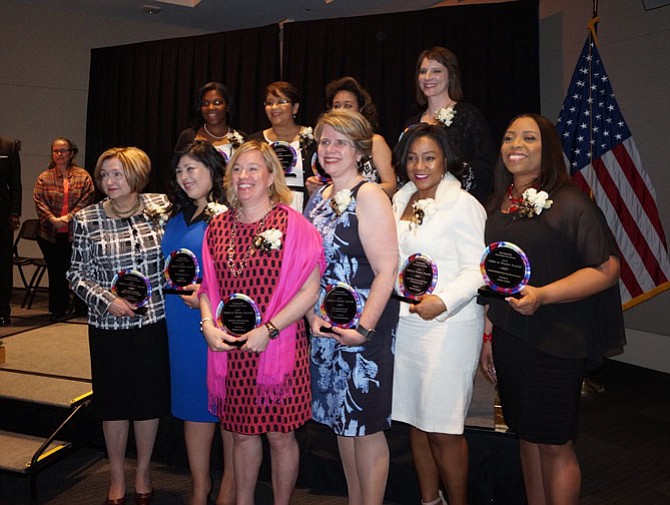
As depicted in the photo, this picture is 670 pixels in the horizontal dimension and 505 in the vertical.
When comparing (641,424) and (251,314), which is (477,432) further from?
(641,424)

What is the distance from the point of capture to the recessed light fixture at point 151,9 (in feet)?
25.3

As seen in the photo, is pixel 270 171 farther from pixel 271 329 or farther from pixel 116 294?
pixel 116 294

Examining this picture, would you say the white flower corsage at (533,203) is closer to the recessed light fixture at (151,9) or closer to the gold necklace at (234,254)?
the gold necklace at (234,254)

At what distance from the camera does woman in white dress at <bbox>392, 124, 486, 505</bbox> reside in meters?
2.42

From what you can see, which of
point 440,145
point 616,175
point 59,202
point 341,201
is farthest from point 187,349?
point 59,202

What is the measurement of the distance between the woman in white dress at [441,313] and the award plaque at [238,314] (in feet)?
1.78

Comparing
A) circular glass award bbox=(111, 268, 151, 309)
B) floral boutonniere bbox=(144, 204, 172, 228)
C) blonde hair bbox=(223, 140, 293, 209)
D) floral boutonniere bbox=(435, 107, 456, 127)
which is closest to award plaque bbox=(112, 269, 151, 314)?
circular glass award bbox=(111, 268, 151, 309)

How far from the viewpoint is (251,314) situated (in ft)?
7.55

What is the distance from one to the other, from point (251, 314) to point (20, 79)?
743cm

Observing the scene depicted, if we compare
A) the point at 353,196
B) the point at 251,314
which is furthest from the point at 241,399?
the point at 353,196

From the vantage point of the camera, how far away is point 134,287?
9.33 feet

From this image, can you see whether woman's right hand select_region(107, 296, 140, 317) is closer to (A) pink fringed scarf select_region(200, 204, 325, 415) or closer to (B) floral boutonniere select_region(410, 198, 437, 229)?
(A) pink fringed scarf select_region(200, 204, 325, 415)

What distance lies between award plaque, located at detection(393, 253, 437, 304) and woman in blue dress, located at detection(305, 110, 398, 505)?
2.0 inches

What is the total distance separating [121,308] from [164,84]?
558 centimetres
